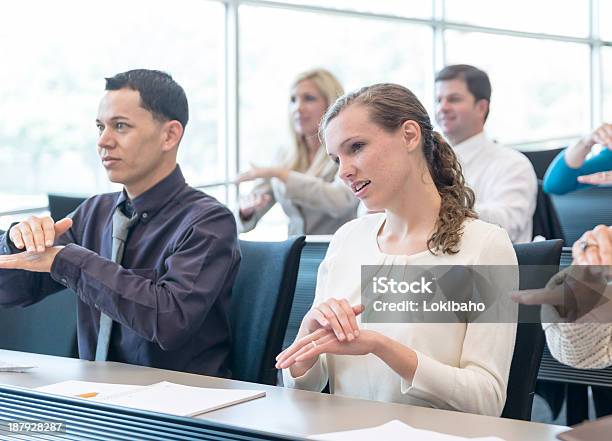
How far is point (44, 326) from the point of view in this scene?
274 cm

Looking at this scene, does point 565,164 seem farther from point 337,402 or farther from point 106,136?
point 337,402

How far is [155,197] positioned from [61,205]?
0.65 metres

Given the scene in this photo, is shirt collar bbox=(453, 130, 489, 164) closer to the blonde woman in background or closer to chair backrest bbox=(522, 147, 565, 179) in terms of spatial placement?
the blonde woman in background

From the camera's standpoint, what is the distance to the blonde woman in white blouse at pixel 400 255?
5.96 feet

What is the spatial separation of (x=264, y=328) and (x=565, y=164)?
141cm

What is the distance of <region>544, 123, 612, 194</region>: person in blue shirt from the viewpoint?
2.89m

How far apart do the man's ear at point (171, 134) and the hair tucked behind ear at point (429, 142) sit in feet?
1.83

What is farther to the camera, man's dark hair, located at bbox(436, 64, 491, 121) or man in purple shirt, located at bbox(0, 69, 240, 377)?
man's dark hair, located at bbox(436, 64, 491, 121)

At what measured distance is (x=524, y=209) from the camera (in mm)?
3598

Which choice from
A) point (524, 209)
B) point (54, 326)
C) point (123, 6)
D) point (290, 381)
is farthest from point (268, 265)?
point (123, 6)

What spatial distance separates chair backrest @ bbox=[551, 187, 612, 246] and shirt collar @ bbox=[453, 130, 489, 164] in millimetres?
Answer: 368

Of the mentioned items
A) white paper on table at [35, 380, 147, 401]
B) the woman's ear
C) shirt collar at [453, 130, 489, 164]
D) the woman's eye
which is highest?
shirt collar at [453, 130, 489, 164]

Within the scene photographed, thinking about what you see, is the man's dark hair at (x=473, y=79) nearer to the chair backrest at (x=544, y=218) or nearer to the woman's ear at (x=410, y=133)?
the chair backrest at (x=544, y=218)

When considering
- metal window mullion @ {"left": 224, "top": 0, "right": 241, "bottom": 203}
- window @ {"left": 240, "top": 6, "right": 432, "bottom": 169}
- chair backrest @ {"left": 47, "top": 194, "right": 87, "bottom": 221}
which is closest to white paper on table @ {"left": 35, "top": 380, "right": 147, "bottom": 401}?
chair backrest @ {"left": 47, "top": 194, "right": 87, "bottom": 221}
